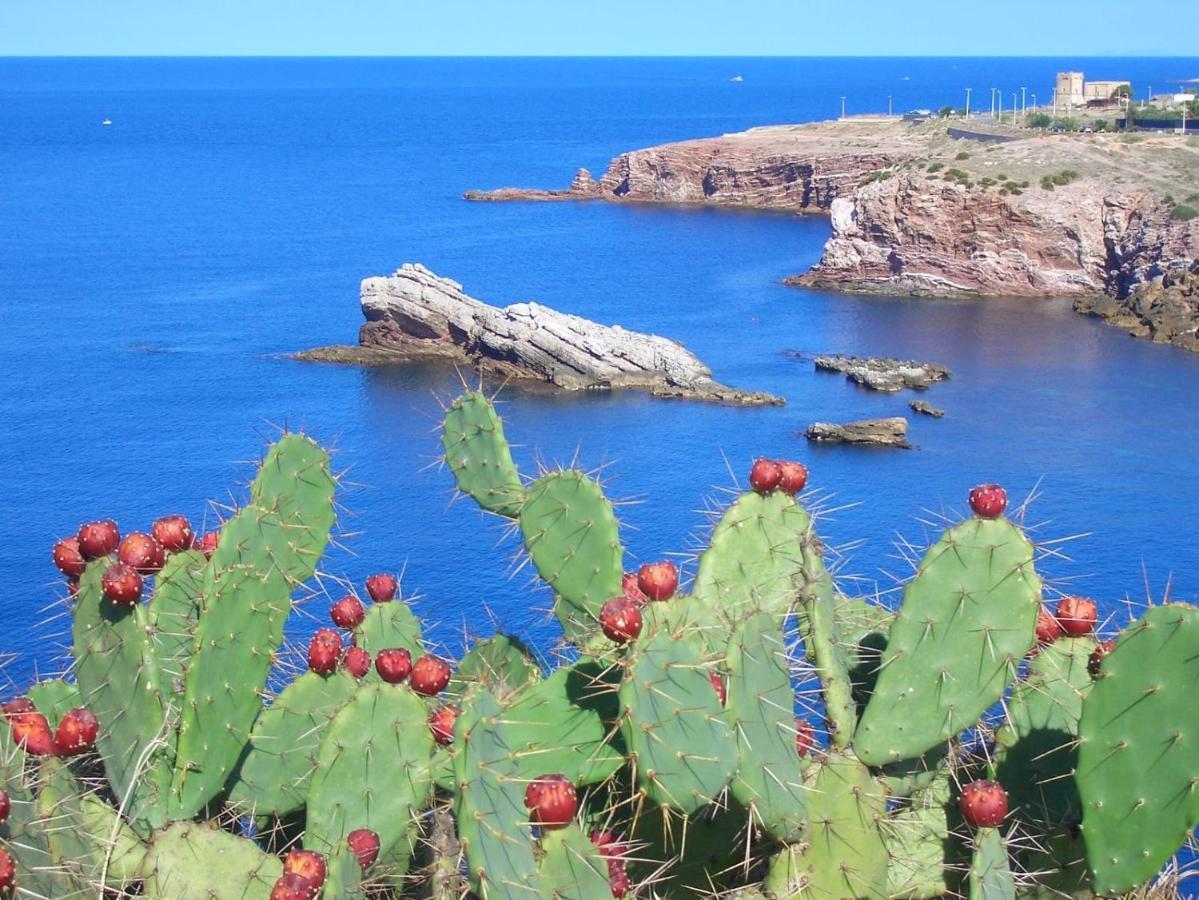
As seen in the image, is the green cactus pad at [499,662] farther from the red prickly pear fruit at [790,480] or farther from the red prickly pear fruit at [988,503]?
the red prickly pear fruit at [988,503]

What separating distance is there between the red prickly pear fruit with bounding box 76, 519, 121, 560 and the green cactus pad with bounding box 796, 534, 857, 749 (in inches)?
99.2

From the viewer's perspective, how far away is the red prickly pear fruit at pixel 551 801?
13.8 ft

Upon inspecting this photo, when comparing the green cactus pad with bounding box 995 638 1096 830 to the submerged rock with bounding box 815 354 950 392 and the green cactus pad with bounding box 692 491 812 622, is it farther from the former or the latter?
the submerged rock with bounding box 815 354 950 392

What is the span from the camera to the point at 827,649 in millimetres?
5621

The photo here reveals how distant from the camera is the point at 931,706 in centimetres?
546

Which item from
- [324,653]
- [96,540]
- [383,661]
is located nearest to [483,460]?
[324,653]

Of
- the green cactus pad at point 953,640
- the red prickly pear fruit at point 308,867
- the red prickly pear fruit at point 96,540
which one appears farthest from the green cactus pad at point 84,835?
the green cactus pad at point 953,640

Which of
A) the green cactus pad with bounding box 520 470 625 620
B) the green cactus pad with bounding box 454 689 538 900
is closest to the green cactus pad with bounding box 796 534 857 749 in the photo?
the green cactus pad with bounding box 520 470 625 620

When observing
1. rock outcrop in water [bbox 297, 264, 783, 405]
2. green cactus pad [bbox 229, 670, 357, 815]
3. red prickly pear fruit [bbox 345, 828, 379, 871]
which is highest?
red prickly pear fruit [bbox 345, 828, 379, 871]

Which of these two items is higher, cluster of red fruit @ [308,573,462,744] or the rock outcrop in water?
cluster of red fruit @ [308,573,462,744]

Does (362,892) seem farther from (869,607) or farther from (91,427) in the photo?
(91,427)

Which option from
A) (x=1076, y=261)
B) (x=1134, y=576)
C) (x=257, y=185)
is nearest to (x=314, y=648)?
(x=1134, y=576)

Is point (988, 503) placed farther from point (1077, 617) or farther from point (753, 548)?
point (753, 548)

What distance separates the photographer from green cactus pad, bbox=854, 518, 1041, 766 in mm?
5363
